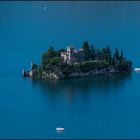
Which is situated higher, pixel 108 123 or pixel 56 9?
pixel 56 9

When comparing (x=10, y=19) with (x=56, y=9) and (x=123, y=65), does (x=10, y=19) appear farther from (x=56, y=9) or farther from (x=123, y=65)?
(x=123, y=65)

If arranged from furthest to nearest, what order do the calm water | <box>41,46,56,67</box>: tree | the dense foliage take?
<box>41,46,56,67</box>: tree → the dense foliage → the calm water

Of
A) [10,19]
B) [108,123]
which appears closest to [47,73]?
[108,123]

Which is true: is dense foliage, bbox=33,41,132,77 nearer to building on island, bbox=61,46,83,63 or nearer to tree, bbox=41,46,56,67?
tree, bbox=41,46,56,67

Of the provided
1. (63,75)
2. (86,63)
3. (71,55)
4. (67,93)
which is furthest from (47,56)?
(67,93)

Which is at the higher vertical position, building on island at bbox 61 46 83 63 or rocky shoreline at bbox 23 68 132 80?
building on island at bbox 61 46 83 63

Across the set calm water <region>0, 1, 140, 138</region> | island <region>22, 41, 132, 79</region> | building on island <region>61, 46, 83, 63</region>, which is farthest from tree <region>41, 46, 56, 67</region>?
calm water <region>0, 1, 140, 138</region>

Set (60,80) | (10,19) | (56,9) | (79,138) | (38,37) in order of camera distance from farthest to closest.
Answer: (56,9)
(10,19)
(38,37)
(60,80)
(79,138)
